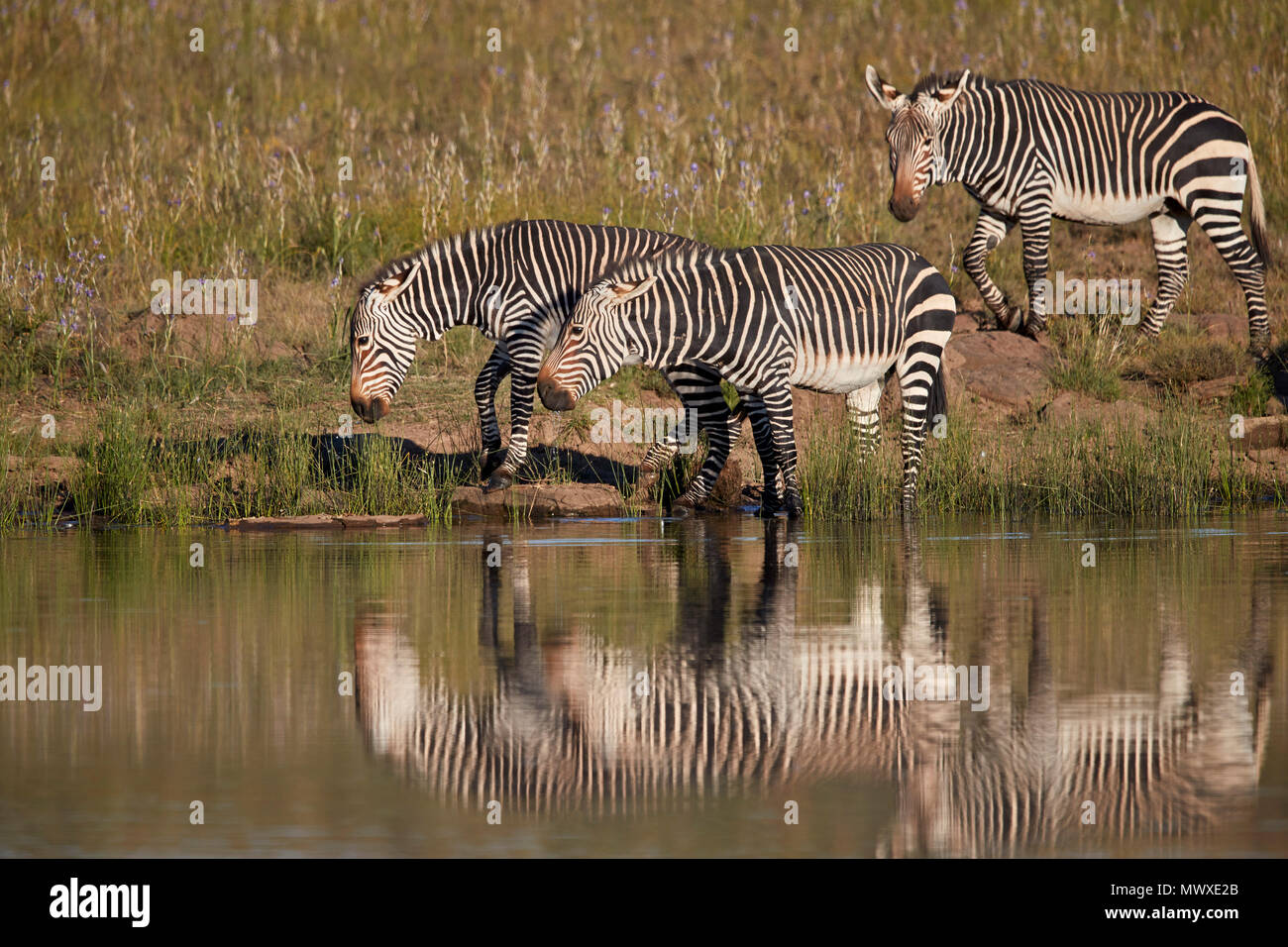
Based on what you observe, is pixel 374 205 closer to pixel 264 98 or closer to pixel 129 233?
pixel 129 233

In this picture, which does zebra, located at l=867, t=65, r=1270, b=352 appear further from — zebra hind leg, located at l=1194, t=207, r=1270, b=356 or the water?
the water

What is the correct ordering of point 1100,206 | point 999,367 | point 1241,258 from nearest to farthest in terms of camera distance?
point 999,367
point 1100,206
point 1241,258

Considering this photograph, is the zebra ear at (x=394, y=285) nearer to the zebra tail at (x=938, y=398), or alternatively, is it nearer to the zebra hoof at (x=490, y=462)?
the zebra hoof at (x=490, y=462)

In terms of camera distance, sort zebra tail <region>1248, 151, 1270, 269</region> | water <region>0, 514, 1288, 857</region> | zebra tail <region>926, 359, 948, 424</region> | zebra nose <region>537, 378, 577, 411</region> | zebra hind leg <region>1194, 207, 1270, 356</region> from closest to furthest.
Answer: water <region>0, 514, 1288, 857</region>, zebra nose <region>537, 378, 577, 411</region>, zebra tail <region>926, 359, 948, 424</region>, zebra hind leg <region>1194, 207, 1270, 356</region>, zebra tail <region>1248, 151, 1270, 269</region>

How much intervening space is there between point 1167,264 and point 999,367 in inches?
90.5

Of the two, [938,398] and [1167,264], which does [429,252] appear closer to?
[938,398]

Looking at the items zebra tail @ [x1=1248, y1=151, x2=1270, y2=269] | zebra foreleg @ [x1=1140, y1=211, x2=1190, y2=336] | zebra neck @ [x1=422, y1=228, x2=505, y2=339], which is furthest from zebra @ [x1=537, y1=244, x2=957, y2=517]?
zebra tail @ [x1=1248, y1=151, x2=1270, y2=269]

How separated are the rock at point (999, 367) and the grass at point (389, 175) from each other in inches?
15.2

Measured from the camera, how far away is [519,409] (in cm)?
1422

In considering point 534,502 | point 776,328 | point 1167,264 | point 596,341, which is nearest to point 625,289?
point 596,341

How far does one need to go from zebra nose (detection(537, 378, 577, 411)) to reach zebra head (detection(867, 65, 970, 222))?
4.86m

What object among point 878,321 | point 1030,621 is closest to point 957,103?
point 878,321

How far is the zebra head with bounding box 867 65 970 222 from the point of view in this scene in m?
16.6

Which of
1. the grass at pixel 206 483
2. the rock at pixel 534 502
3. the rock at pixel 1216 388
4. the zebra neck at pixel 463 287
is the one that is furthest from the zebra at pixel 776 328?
the rock at pixel 1216 388
